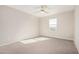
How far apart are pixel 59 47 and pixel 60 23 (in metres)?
0.48

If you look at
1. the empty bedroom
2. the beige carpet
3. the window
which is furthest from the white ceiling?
the beige carpet

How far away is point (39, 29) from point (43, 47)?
37cm

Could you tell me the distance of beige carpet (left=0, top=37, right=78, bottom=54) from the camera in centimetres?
171

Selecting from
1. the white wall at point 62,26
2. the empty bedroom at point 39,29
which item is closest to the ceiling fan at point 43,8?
the empty bedroom at point 39,29

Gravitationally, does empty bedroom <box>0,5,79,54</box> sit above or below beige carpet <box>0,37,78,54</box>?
above

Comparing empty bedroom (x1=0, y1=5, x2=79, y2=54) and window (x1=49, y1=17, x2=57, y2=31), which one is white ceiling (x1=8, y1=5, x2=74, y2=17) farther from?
window (x1=49, y1=17, x2=57, y2=31)

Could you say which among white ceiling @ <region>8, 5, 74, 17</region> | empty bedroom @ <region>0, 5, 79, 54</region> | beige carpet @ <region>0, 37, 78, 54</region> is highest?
white ceiling @ <region>8, 5, 74, 17</region>

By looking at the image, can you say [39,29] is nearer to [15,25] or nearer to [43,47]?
[43,47]

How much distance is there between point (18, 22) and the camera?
1.72m

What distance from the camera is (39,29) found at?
70.4 inches

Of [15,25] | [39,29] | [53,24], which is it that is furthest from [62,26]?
[15,25]

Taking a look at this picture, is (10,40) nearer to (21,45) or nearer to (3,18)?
(21,45)
